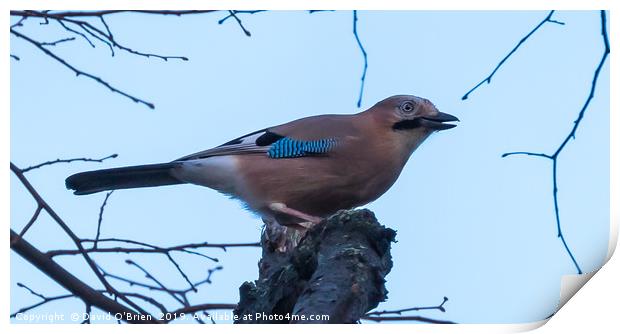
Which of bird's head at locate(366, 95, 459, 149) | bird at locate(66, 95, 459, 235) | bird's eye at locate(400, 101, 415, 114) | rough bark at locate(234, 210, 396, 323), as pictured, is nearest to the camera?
rough bark at locate(234, 210, 396, 323)

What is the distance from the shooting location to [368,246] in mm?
4688

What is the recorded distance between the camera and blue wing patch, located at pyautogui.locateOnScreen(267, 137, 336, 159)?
20.1 feet

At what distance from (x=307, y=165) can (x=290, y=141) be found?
0.96 feet

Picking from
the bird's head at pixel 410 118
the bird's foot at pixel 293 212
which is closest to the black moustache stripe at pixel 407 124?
the bird's head at pixel 410 118

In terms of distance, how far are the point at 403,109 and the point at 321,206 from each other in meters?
0.93

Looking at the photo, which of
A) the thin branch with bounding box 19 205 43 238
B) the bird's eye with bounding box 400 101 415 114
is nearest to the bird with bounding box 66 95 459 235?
the bird's eye with bounding box 400 101 415 114

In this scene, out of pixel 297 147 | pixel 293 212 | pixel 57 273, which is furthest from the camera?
pixel 297 147

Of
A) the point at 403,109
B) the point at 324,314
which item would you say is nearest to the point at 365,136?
the point at 403,109

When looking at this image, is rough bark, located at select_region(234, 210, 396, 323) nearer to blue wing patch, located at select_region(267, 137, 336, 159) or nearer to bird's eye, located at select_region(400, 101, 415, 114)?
blue wing patch, located at select_region(267, 137, 336, 159)

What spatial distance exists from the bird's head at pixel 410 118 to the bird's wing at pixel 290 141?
35 cm

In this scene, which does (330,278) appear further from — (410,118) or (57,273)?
(410,118)

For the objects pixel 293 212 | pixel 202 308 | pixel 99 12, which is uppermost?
pixel 99 12

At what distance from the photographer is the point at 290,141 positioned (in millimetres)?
6254

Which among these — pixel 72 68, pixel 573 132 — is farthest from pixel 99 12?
pixel 573 132
